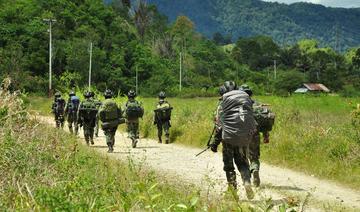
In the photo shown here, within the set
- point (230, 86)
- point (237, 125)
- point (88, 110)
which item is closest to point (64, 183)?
point (237, 125)

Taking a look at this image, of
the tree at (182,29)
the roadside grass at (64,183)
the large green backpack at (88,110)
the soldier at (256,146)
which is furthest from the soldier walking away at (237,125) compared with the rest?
the tree at (182,29)

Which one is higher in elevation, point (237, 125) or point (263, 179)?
point (237, 125)

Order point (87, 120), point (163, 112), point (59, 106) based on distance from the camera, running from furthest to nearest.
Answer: point (59, 106), point (163, 112), point (87, 120)

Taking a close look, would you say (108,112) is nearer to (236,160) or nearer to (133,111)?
(133,111)

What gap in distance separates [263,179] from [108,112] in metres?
6.52

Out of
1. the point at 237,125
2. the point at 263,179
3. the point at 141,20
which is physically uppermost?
the point at 141,20

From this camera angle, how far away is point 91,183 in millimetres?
7422

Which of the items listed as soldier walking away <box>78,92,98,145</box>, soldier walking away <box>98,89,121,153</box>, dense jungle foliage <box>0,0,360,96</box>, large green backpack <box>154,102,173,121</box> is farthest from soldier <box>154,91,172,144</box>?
dense jungle foliage <box>0,0,360,96</box>

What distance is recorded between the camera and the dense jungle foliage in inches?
2675

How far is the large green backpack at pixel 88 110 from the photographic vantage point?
760 inches

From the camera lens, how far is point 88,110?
1928 cm

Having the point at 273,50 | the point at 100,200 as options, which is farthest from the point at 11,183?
the point at 273,50

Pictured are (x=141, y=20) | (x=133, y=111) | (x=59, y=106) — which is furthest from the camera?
(x=141, y=20)

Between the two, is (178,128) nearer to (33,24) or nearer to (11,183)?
(11,183)
